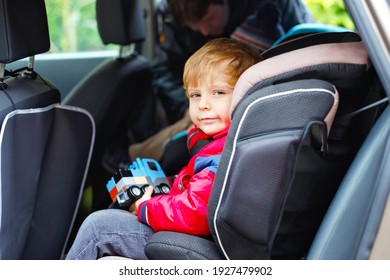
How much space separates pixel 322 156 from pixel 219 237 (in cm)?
30

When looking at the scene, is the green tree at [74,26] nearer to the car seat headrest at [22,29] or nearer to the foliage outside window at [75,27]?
the foliage outside window at [75,27]

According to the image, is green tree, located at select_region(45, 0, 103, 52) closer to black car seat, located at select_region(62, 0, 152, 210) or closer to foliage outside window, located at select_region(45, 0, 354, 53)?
foliage outside window, located at select_region(45, 0, 354, 53)

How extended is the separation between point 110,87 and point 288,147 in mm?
1380

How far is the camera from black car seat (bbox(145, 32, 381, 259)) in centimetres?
135

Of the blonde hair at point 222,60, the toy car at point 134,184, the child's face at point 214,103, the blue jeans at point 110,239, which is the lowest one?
the blue jeans at point 110,239

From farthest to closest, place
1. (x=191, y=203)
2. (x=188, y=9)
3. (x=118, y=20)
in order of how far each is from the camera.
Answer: (x=188, y=9) < (x=118, y=20) < (x=191, y=203)

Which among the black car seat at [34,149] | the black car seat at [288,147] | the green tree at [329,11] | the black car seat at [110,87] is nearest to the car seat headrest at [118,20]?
the black car seat at [110,87]

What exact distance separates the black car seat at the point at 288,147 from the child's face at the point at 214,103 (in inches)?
9.8

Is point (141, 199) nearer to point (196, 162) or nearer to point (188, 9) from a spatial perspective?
point (196, 162)

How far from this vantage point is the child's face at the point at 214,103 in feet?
5.65

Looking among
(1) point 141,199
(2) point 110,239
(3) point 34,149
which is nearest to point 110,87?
(3) point 34,149

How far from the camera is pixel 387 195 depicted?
1308 millimetres

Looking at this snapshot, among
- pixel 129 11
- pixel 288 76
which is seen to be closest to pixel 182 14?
pixel 129 11

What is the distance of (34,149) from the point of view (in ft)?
6.16
